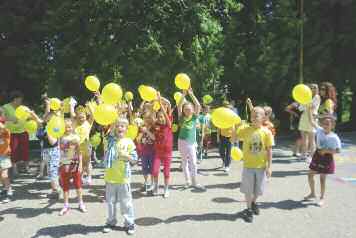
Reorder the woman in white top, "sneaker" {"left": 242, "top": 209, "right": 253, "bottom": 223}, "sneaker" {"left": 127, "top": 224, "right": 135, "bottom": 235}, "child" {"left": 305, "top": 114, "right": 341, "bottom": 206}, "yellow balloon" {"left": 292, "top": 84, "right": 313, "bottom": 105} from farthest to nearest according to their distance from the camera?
1. the woman in white top
2. "yellow balloon" {"left": 292, "top": 84, "right": 313, "bottom": 105}
3. "child" {"left": 305, "top": 114, "right": 341, "bottom": 206}
4. "sneaker" {"left": 242, "top": 209, "right": 253, "bottom": 223}
5. "sneaker" {"left": 127, "top": 224, "right": 135, "bottom": 235}

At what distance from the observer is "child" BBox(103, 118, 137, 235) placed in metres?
5.70

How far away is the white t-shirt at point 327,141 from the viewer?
6.73m

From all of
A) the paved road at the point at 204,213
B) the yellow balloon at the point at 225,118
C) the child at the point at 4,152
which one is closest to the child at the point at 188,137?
the paved road at the point at 204,213

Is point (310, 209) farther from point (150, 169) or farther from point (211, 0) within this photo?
point (211, 0)

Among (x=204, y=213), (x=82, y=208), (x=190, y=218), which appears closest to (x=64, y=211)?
(x=82, y=208)

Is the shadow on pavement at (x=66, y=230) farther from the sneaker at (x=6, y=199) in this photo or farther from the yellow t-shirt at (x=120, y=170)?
the sneaker at (x=6, y=199)

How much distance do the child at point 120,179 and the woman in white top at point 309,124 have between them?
14.0ft

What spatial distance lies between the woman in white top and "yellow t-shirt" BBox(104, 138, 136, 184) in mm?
4267

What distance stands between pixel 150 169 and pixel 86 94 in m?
6.73

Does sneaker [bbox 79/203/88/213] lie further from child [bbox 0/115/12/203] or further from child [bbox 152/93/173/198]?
child [bbox 0/115/12/203]

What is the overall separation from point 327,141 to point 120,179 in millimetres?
3461

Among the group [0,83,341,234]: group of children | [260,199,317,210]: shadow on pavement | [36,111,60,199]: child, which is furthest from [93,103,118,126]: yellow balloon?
[260,199,317,210]: shadow on pavement

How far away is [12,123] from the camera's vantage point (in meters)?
9.09

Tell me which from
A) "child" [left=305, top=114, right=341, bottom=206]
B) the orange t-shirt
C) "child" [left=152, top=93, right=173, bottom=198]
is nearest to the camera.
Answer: "child" [left=305, top=114, right=341, bottom=206]
